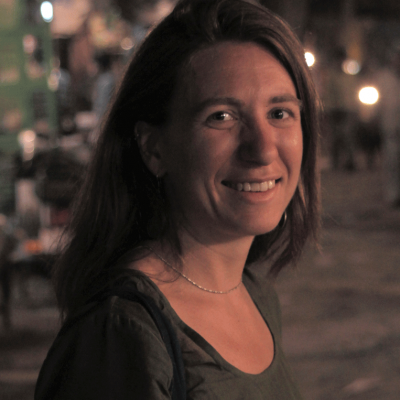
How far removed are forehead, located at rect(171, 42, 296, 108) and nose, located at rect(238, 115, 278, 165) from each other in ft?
0.22

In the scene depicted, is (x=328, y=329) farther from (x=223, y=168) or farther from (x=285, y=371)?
(x=223, y=168)

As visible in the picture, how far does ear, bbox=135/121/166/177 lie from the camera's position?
55.7 inches

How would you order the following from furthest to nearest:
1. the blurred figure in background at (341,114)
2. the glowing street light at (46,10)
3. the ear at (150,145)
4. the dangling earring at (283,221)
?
1. the blurred figure in background at (341,114)
2. the glowing street light at (46,10)
3. the dangling earring at (283,221)
4. the ear at (150,145)

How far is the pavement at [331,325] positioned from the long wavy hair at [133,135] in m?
1.06

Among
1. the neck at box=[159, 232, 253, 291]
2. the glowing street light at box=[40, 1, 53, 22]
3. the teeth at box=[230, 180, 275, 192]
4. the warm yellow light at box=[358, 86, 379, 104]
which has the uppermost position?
the glowing street light at box=[40, 1, 53, 22]

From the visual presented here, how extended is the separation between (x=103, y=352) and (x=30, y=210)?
15.0ft

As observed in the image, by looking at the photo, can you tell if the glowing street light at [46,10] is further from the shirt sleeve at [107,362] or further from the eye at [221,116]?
the shirt sleeve at [107,362]

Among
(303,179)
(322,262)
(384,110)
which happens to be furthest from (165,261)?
(384,110)

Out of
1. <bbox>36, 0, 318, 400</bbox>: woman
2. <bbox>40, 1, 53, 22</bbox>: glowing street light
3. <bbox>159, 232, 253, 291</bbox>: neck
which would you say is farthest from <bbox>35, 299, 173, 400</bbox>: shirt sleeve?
<bbox>40, 1, 53, 22</bbox>: glowing street light

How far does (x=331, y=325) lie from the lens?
5.14 meters

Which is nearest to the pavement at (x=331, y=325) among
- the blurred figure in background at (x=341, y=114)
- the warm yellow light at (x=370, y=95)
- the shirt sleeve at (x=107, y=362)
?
the shirt sleeve at (x=107, y=362)

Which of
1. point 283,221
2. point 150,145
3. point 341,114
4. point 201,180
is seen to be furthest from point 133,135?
point 341,114

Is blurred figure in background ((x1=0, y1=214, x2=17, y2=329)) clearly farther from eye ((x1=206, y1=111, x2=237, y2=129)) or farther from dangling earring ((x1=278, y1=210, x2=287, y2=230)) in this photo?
eye ((x1=206, y1=111, x2=237, y2=129))

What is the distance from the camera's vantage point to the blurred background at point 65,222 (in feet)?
14.1
